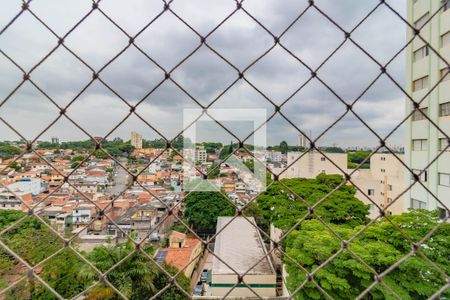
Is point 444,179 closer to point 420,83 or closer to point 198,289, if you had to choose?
point 420,83

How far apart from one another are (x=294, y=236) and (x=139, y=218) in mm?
5494

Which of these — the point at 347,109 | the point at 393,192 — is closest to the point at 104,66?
the point at 347,109

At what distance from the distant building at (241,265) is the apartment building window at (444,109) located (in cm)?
388

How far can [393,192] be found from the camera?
11.3m

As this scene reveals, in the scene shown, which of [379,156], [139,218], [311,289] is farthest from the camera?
[379,156]

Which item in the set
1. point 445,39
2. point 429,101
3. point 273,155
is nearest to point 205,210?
point 429,101

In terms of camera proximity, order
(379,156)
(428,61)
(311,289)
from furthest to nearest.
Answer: (379,156), (428,61), (311,289)

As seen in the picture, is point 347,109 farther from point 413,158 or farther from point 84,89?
point 413,158

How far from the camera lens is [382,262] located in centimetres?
302

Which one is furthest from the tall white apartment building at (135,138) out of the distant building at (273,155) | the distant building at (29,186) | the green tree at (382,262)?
the distant building at (29,186)

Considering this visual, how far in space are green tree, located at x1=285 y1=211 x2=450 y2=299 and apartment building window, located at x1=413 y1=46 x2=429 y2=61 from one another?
11.3 ft

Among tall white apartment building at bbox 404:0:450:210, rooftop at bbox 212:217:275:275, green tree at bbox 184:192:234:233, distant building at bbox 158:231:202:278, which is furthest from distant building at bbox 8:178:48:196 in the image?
tall white apartment building at bbox 404:0:450:210

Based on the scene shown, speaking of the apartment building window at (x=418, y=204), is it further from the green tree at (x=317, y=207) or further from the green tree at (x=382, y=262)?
the green tree at (x=382, y=262)

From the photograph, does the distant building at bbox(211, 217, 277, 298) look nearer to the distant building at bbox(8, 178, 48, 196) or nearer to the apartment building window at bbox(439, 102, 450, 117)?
the distant building at bbox(8, 178, 48, 196)
